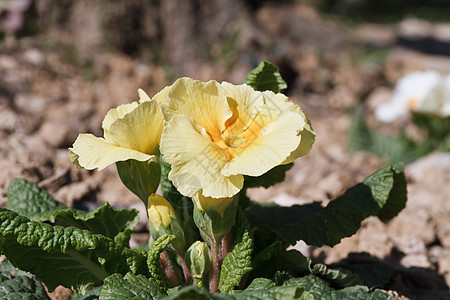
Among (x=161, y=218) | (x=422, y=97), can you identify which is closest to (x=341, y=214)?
(x=161, y=218)

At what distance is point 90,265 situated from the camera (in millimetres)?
1746

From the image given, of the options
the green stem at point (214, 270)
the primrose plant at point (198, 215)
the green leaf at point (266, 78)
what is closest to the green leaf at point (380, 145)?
the primrose plant at point (198, 215)

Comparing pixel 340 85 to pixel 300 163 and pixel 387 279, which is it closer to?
pixel 300 163

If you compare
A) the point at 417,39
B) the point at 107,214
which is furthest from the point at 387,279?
the point at 417,39

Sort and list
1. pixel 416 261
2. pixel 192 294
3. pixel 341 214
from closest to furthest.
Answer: pixel 192 294 < pixel 341 214 < pixel 416 261

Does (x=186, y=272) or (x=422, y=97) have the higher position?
(x=186, y=272)

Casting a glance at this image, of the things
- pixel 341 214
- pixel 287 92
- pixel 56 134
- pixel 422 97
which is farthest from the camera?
pixel 287 92

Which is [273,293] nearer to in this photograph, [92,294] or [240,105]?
[240,105]

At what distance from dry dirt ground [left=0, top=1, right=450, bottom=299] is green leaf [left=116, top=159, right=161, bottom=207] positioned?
0.67 meters

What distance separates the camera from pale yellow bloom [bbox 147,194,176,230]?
5.30ft

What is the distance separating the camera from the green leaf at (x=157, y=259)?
61.7 inches

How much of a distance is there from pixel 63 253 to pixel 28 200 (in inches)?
15.0

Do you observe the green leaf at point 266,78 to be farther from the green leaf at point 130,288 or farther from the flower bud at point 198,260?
the green leaf at point 130,288

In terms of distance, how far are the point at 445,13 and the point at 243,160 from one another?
1306 centimetres
